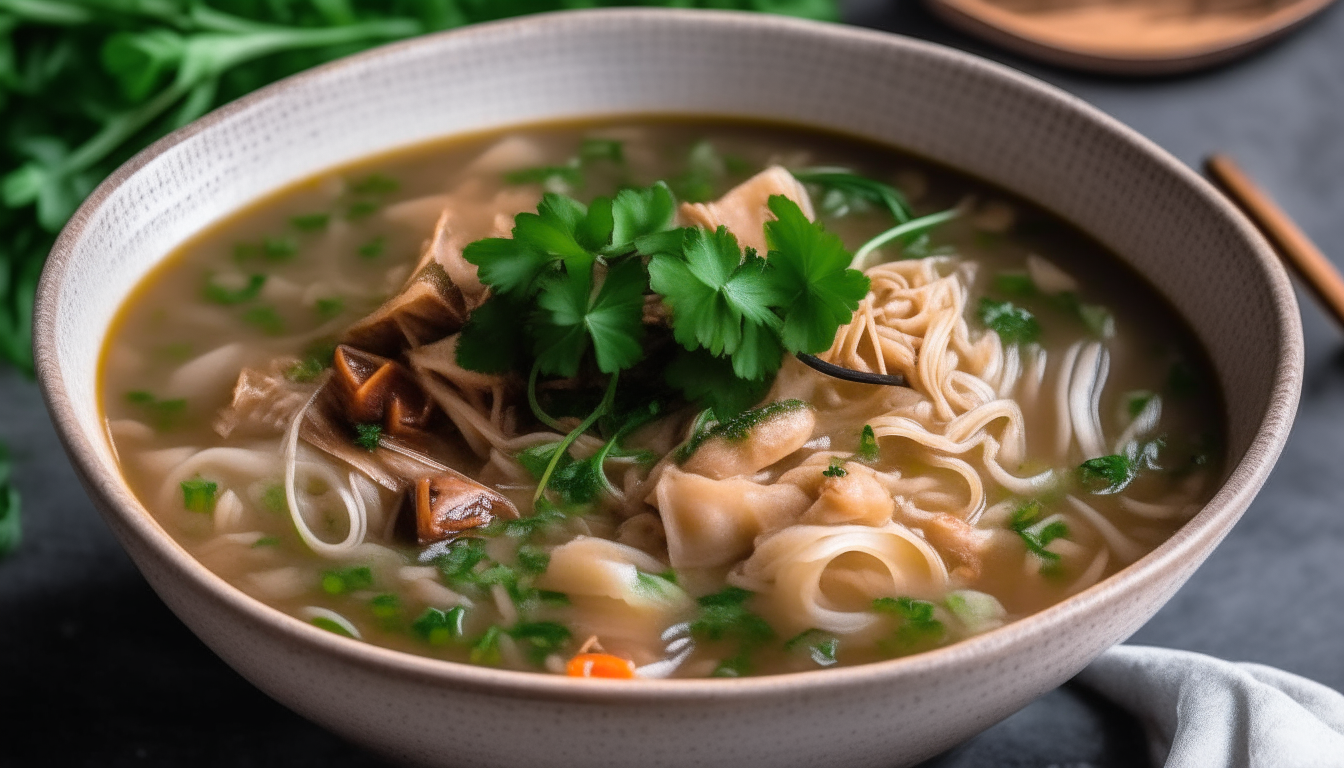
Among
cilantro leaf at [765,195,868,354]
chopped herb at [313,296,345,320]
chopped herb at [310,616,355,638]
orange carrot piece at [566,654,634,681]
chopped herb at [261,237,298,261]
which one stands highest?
cilantro leaf at [765,195,868,354]

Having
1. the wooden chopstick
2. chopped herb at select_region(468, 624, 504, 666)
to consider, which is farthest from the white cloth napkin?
the wooden chopstick

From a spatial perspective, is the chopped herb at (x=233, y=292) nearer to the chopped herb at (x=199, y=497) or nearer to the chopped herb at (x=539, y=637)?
the chopped herb at (x=199, y=497)

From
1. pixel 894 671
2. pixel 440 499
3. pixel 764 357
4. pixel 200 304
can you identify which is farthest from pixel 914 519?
pixel 200 304

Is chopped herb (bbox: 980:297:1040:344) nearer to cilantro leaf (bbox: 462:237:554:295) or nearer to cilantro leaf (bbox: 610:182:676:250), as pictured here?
cilantro leaf (bbox: 610:182:676:250)

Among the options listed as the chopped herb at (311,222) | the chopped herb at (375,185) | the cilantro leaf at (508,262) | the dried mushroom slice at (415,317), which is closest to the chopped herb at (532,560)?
the cilantro leaf at (508,262)

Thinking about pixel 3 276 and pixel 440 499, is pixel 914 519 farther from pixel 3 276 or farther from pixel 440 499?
pixel 3 276
